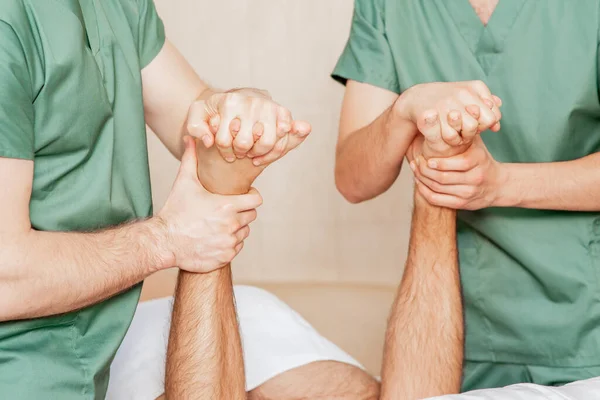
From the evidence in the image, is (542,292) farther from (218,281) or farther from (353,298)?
(353,298)

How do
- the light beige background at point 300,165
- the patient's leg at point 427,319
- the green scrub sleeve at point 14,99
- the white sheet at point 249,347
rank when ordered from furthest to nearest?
1. the light beige background at point 300,165
2. the white sheet at point 249,347
3. the patient's leg at point 427,319
4. the green scrub sleeve at point 14,99

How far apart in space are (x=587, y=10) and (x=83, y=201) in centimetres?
79

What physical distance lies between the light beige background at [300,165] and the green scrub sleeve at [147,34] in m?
0.88

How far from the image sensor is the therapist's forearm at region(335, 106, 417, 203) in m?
1.25

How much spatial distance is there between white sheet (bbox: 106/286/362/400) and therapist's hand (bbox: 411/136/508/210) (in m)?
0.39

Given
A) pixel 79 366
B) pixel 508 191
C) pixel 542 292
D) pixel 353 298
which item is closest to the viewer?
pixel 79 366

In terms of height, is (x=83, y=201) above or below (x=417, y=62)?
below

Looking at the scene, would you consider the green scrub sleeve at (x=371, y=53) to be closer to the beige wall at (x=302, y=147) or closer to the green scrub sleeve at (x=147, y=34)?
the green scrub sleeve at (x=147, y=34)

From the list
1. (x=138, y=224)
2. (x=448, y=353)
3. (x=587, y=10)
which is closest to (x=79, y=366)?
(x=138, y=224)

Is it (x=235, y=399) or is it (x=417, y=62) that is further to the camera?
(x=417, y=62)

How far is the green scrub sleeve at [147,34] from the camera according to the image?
53.2 inches

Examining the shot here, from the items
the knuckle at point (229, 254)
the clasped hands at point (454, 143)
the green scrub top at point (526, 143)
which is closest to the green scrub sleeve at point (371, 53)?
the green scrub top at point (526, 143)

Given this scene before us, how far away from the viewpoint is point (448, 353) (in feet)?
3.97

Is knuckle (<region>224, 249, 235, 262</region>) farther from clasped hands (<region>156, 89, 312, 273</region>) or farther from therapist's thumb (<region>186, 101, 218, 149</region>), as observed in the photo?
therapist's thumb (<region>186, 101, 218, 149</region>)
